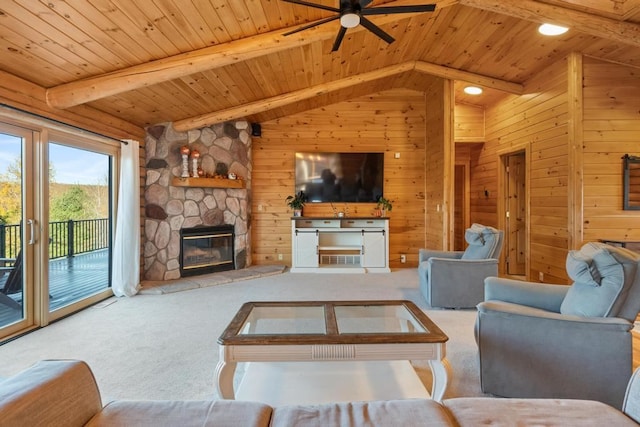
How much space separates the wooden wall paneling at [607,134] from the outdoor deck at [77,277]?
19.9ft

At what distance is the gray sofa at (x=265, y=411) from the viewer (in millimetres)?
976

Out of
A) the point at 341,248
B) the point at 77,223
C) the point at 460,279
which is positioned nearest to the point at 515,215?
the point at 460,279

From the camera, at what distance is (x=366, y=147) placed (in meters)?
6.12

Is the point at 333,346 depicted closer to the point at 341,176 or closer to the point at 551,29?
the point at 551,29

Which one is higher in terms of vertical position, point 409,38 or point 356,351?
point 409,38

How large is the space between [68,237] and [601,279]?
485cm

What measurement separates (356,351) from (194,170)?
Answer: 4142 millimetres

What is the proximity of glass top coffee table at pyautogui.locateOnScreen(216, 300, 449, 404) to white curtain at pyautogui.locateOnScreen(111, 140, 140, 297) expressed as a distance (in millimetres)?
2633

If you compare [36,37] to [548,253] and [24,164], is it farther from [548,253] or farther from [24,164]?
[548,253]

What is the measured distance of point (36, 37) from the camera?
2.37 meters

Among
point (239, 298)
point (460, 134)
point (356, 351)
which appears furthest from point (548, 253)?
point (239, 298)

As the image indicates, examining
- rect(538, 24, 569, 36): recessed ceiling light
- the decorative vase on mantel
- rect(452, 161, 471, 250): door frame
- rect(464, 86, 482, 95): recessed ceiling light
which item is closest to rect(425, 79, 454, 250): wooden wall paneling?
rect(464, 86, 482, 95): recessed ceiling light

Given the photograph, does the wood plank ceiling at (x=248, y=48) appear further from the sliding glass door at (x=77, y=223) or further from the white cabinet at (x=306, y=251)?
the white cabinet at (x=306, y=251)

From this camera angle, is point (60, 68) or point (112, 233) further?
point (112, 233)
